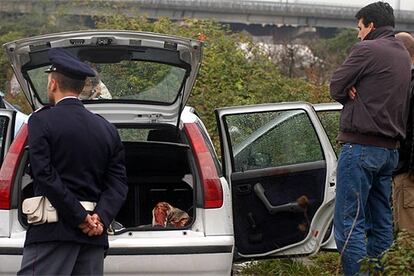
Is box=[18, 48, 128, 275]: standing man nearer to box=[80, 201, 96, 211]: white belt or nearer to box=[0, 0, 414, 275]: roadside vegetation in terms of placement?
box=[80, 201, 96, 211]: white belt

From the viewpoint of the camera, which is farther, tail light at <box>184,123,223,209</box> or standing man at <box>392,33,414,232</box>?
standing man at <box>392,33,414,232</box>

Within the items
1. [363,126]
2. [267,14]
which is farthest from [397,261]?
[267,14]

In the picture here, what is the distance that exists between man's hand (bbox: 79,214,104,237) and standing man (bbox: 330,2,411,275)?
184cm

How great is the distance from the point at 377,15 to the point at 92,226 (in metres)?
2.62

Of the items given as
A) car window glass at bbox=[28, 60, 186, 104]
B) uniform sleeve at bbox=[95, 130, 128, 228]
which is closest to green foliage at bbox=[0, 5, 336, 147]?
car window glass at bbox=[28, 60, 186, 104]

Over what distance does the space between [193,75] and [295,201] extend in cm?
133

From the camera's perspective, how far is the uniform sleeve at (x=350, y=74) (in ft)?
18.0

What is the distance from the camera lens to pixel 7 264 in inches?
200

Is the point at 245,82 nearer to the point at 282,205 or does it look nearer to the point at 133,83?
the point at 282,205

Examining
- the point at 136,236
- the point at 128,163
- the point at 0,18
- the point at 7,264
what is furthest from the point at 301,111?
the point at 0,18

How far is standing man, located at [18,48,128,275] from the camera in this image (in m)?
4.19

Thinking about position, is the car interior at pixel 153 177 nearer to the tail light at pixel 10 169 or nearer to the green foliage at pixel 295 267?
the tail light at pixel 10 169

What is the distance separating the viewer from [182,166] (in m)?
6.12

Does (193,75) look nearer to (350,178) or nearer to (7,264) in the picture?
(350,178)
